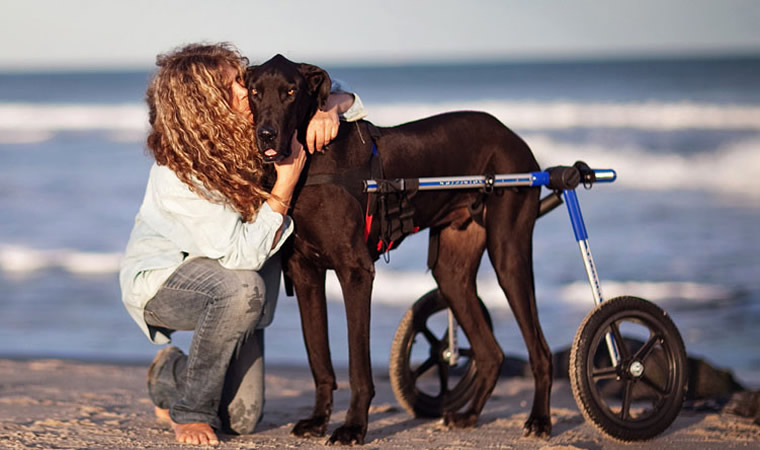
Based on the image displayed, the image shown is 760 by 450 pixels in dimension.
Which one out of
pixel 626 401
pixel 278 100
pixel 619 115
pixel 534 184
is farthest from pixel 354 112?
pixel 619 115

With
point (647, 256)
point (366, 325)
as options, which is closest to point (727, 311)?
point (647, 256)

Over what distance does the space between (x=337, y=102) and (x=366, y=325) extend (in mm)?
1010

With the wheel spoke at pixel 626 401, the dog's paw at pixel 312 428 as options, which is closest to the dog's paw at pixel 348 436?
the dog's paw at pixel 312 428

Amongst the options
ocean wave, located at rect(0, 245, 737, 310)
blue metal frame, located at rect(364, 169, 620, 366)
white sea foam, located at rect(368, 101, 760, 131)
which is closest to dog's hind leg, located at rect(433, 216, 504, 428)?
blue metal frame, located at rect(364, 169, 620, 366)

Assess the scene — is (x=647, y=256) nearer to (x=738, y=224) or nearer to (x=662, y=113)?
(x=738, y=224)

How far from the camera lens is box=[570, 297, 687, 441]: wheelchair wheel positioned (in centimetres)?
416

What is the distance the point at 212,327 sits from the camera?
4035mm

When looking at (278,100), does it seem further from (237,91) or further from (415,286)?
(415,286)

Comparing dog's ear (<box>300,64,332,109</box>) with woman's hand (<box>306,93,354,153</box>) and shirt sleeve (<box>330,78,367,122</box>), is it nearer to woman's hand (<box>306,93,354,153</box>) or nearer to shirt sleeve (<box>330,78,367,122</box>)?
woman's hand (<box>306,93,354,153</box>)

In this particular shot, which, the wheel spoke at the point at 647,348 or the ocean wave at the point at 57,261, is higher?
the ocean wave at the point at 57,261

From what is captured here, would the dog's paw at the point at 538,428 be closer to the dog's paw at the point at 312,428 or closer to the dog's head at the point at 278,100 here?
the dog's paw at the point at 312,428

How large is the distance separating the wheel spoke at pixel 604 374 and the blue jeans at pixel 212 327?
1.50 meters

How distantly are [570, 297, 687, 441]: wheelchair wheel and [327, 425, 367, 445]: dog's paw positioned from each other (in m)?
0.97

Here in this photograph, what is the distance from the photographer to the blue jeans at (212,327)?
13.2 ft
